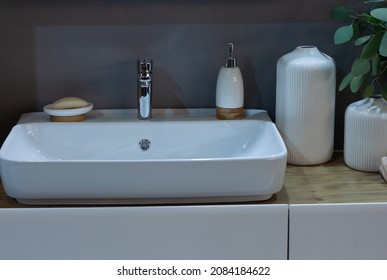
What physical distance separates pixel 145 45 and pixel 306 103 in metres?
0.40

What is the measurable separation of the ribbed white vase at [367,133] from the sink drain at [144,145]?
446mm

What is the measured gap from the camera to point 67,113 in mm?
1627

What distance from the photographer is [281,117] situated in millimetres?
1602

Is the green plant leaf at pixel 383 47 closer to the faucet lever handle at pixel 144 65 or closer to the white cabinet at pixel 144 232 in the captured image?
the white cabinet at pixel 144 232

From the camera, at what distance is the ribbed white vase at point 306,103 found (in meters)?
1.55

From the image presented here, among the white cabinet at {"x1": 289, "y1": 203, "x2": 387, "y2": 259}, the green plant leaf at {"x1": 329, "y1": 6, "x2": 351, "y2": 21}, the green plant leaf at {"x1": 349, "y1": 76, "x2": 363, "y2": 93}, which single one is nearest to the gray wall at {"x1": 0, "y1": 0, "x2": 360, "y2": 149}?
the green plant leaf at {"x1": 329, "y1": 6, "x2": 351, "y2": 21}

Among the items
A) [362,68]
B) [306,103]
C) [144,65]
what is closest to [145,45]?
[144,65]

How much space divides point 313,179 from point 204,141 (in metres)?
0.27

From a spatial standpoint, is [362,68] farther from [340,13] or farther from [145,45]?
[145,45]

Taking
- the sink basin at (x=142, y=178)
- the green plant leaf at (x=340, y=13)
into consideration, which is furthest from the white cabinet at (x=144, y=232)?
the green plant leaf at (x=340, y=13)

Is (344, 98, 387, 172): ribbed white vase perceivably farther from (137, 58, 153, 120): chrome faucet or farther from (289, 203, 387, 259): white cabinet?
(137, 58, 153, 120): chrome faucet

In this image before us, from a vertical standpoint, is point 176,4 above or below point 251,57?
above
